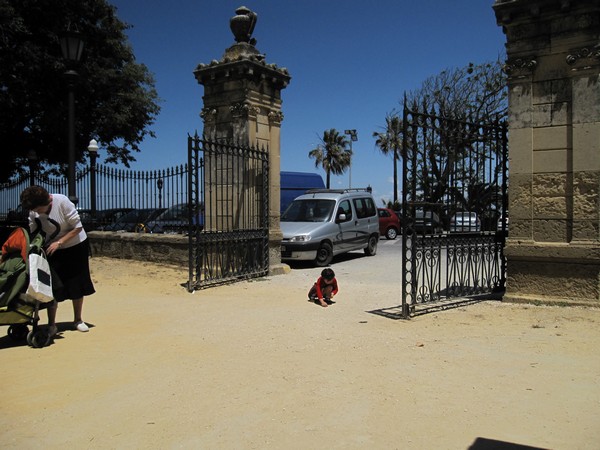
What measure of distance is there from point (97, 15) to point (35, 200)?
16.2 meters

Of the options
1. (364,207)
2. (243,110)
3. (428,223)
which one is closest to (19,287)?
(428,223)

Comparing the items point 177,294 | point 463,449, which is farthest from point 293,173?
point 463,449

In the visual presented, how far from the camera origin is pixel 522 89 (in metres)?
6.95

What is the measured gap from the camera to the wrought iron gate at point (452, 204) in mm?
6512

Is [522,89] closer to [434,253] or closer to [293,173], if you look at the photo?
[434,253]

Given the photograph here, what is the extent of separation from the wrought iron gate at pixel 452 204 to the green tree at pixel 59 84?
12.6 metres

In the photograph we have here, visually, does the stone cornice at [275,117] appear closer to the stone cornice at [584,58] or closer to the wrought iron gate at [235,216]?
the wrought iron gate at [235,216]

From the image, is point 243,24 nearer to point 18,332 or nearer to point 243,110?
point 243,110

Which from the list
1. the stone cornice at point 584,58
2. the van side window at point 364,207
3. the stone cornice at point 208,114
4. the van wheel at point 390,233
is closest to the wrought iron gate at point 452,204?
the stone cornice at point 584,58

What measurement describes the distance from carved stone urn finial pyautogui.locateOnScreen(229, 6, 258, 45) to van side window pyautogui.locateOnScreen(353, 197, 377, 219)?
5522 millimetres

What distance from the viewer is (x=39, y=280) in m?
4.82

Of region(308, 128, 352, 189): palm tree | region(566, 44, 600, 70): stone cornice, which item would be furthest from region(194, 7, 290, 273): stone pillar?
region(308, 128, 352, 189): palm tree

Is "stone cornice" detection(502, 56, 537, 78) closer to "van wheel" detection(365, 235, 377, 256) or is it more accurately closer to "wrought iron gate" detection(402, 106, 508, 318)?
"wrought iron gate" detection(402, 106, 508, 318)

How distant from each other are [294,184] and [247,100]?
12.7m
